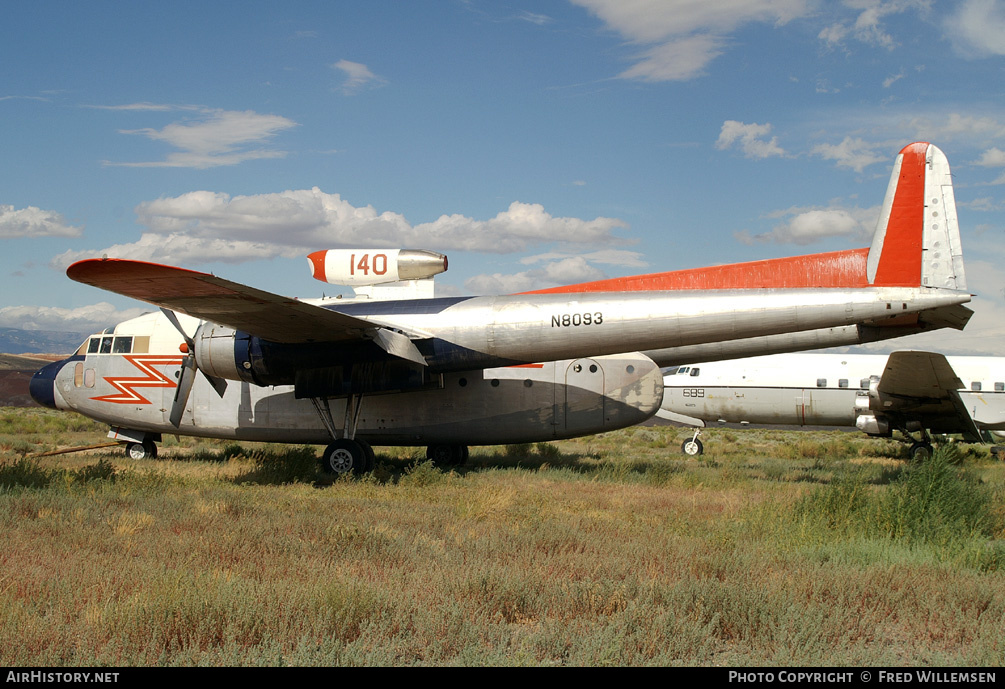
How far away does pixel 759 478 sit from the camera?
15.6m

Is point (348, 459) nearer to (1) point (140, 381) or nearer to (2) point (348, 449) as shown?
(2) point (348, 449)

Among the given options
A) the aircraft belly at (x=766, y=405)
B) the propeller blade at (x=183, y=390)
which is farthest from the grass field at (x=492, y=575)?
the aircraft belly at (x=766, y=405)

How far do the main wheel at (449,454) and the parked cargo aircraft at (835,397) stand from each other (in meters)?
9.96

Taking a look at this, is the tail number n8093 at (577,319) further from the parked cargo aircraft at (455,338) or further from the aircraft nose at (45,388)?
the aircraft nose at (45,388)

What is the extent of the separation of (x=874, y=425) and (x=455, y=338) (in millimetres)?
16534

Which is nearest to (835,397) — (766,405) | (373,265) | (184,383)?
(766,405)

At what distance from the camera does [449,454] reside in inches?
676

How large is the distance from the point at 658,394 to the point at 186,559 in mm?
10928

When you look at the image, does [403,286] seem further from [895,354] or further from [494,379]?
[895,354]

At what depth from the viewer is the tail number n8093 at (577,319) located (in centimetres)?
1245

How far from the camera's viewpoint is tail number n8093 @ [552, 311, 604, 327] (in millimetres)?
12453

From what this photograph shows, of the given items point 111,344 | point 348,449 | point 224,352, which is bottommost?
point 348,449

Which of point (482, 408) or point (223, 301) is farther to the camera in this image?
point (482, 408)

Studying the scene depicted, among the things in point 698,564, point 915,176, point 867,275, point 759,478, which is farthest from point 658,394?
point 698,564
